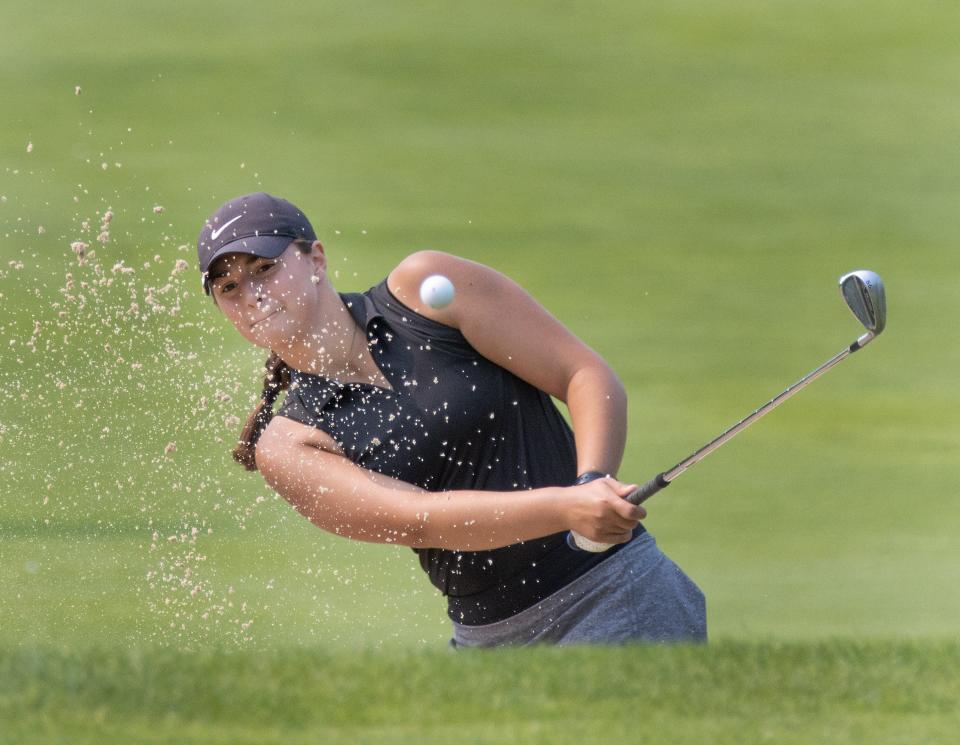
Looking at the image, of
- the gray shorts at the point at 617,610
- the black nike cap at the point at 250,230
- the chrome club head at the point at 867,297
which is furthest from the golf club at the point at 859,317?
the black nike cap at the point at 250,230

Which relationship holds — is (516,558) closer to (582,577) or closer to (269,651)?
→ (582,577)

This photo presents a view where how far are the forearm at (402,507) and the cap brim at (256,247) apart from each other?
32 cm

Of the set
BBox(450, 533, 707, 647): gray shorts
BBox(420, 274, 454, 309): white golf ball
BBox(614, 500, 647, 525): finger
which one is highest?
BBox(420, 274, 454, 309): white golf ball

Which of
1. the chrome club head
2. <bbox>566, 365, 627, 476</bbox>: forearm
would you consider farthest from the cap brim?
the chrome club head

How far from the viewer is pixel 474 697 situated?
2.06 meters

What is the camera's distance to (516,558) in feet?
8.43

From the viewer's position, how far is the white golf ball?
2492mm

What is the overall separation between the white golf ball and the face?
182 millimetres

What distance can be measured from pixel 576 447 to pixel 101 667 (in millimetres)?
856

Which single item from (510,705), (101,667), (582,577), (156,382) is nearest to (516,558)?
(582,577)

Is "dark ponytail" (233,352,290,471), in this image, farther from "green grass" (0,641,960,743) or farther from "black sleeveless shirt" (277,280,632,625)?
"green grass" (0,641,960,743)

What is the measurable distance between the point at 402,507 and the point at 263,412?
0.36 meters

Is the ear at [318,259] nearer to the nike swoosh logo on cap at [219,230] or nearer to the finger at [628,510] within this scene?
the nike swoosh logo on cap at [219,230]

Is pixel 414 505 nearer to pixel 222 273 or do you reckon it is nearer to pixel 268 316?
pixel 268 316
